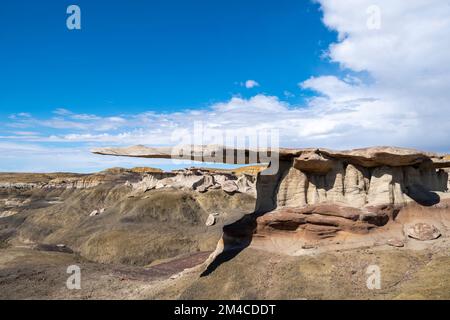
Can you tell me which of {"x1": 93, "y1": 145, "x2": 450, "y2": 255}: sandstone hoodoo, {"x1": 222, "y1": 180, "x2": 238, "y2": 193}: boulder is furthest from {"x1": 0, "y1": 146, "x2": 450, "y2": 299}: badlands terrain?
{"x1": 222, "y1": 180, "x2": 238, "y2": 193}: boulder

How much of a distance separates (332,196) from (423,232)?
13.4 feet

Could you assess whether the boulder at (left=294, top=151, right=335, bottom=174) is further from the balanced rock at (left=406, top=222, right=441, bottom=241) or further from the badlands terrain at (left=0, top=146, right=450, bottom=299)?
the balanced rock at (left=406, top=222, right=441, bottom=241)

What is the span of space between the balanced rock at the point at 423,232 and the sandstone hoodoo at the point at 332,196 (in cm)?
4

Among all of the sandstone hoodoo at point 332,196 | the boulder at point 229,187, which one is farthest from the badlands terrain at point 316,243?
the boulder at point 229,187

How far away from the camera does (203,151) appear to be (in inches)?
570

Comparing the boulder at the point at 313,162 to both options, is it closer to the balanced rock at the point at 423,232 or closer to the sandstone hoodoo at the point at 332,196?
the sandstone hoodoo at the point at 332,196

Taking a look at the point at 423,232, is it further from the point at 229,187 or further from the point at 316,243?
the point at 229,187

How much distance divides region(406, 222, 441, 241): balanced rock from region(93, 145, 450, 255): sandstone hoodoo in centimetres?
4

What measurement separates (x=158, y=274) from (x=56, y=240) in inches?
1036

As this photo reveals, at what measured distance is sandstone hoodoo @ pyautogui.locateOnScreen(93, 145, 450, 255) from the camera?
15469 millimetres

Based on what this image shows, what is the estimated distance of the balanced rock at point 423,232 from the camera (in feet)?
50.5
